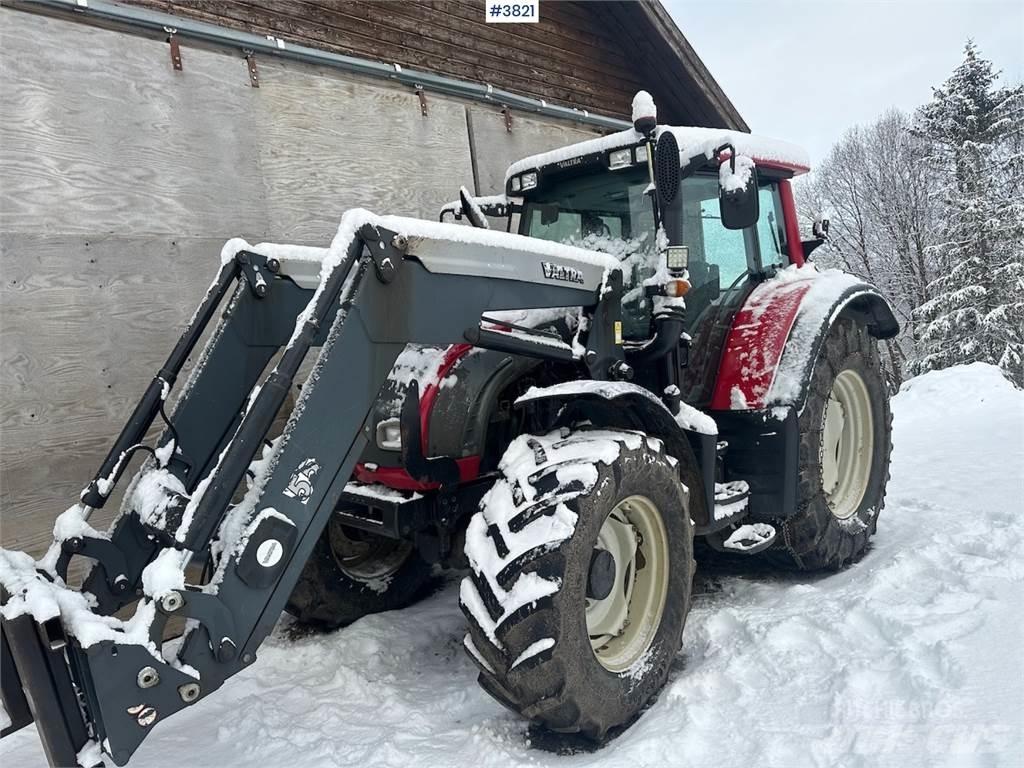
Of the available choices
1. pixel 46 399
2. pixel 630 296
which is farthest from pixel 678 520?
pixel 46 399

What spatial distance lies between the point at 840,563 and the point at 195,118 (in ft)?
15.2

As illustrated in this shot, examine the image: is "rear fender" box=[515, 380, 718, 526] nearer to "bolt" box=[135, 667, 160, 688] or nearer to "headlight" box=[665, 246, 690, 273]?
"headlight" box=[665, 246, 690, 273]

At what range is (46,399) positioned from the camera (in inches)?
155

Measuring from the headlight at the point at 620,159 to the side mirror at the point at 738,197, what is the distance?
423mm

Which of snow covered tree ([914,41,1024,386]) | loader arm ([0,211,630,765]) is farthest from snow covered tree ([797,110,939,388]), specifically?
loader arm ([0,211,630,765])

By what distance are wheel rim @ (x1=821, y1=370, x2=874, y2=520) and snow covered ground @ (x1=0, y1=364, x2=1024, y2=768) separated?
400 mm

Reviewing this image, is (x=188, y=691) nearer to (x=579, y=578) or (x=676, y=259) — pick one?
(x=579, y=578)

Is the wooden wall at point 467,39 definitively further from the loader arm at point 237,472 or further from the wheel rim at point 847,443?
the wheel rim at point 847,443

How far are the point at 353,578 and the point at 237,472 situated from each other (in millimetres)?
1769

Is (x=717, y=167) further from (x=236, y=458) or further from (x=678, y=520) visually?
(x=236, y=458)

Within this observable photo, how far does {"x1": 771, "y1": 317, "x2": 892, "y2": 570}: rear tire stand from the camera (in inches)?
144

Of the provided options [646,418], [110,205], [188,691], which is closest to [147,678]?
[188,691]

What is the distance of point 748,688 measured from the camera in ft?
8.86

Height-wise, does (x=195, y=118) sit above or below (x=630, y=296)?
above
